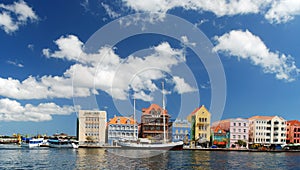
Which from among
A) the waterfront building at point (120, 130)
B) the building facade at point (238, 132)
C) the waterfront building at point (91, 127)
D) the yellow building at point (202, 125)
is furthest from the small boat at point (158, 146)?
the waterfront building at point (91, 127)

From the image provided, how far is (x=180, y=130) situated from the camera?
132m

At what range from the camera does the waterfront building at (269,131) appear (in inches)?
5369

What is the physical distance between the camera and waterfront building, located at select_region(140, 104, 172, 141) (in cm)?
13450

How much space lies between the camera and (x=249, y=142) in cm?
13638

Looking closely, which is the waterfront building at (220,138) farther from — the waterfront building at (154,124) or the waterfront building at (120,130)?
the waterfront building at (120,130)

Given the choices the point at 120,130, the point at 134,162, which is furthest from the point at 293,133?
the point at 134,162

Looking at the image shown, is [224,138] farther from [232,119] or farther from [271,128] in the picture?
[271,128]

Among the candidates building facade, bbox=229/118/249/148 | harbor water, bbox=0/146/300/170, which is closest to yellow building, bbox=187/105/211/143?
building facade, bbox=229/118/249/148

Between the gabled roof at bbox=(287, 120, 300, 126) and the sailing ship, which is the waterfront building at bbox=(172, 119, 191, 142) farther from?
the gabled roof at bbox=(287, 120, 300, 126)

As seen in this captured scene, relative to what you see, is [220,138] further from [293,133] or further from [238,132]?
[293,133]

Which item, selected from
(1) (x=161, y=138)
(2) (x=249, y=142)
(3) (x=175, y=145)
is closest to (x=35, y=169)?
(3) (x=175, y=145)

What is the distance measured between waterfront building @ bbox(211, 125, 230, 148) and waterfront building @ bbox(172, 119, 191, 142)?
1044 cm

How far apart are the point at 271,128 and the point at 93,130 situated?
72449 millimetres

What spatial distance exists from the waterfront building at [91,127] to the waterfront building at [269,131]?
61172mm
